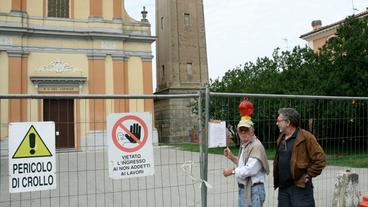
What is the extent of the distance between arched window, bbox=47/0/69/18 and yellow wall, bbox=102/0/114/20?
8.05 ft

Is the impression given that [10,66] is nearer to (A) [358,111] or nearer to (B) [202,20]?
(B) [202,20]

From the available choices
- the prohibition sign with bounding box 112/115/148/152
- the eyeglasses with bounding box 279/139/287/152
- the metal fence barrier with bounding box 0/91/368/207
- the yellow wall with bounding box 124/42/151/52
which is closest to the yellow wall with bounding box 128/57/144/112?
the yellow wall with bounding box 124/42/151/52

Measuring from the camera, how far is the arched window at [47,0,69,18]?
2811 cm

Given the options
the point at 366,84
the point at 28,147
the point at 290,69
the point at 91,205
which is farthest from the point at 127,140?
the point at 290,69

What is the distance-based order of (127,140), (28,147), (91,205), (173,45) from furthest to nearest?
(173,45), (91,205), (127,140), (28,147)

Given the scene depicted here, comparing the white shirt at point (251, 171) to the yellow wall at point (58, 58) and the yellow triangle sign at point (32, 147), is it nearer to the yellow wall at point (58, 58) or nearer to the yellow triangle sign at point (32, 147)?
the yellow triangle sign at point (32, 147)

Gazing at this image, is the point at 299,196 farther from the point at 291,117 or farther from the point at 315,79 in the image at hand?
the point at 315,79

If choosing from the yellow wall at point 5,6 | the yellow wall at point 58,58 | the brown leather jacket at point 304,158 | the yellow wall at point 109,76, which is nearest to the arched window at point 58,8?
the yellow wall at point 5,6

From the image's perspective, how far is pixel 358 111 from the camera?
289 inches

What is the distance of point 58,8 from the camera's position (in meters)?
28.3

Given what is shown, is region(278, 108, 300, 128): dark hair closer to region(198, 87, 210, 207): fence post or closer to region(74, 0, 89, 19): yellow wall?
region(198, 87, 210, 207): fence post

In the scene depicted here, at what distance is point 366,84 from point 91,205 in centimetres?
1297

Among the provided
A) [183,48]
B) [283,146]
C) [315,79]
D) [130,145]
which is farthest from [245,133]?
[183,48]

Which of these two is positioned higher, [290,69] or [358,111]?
[290,69]
